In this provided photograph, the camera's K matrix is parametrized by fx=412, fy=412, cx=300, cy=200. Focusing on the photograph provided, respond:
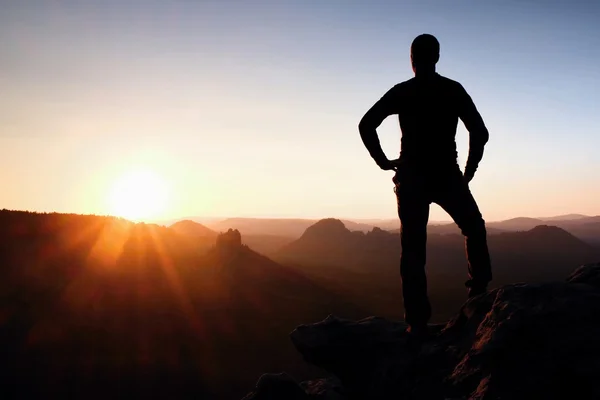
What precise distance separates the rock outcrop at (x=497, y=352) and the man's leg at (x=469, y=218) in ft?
1.23

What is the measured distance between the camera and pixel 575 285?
411cm

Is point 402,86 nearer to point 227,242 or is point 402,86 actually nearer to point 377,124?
point 377,124

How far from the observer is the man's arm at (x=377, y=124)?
515cm

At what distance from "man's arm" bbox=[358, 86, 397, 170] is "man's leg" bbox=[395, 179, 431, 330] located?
0.37m

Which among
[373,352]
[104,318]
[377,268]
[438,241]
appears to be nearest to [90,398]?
[104,318]

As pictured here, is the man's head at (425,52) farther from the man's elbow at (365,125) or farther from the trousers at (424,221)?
the trousers at (424,221)

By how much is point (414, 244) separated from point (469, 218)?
72 cm

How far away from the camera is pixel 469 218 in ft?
16.3

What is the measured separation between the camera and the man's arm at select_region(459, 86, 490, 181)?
5047mm

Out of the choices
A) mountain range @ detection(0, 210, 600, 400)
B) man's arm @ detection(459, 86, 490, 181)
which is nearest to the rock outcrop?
man's arm @ detection(459, 86, 490, 181)

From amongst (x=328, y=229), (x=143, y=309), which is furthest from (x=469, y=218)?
(x=328, y=229)

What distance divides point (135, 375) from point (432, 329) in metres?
15.5

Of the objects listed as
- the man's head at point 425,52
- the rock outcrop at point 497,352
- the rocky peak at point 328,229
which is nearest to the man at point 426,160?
the man's head at point 425,52

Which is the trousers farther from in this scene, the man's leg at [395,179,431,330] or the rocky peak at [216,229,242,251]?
the rocky peak at [216,229,242,251]
